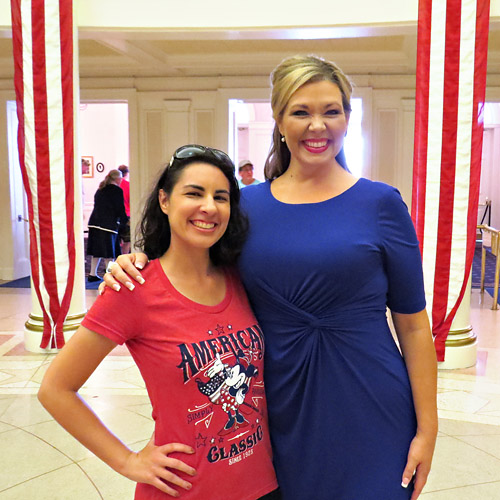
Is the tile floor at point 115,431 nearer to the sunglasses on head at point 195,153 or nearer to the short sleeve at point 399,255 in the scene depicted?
the short sleeve at point 399,255

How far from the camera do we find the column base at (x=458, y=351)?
512 cm

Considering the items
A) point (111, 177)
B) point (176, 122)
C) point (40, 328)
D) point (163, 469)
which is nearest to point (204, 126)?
point (176, 122)

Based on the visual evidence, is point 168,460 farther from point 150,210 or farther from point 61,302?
point 61,302

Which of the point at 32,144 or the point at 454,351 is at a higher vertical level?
the point at 32,144

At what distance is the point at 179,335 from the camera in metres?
1.42

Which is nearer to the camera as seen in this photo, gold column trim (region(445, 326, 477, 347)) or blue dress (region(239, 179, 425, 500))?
blue dress (region(239, 179, 425, 500))

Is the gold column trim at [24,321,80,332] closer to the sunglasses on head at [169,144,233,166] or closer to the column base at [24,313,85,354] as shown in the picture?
the column base at [24,313,85,354]

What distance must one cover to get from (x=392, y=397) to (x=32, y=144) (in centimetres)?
445

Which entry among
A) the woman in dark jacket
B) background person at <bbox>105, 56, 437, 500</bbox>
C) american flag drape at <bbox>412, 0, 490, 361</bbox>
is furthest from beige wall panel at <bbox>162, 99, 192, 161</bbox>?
background person at <bbox>105, 56, 437, 500</bbox>

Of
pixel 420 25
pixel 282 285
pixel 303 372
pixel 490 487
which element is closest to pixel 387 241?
pixel 282 285

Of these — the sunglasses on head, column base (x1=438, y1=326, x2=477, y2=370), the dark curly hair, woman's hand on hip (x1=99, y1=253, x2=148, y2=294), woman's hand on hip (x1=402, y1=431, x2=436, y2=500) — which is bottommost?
column base (x1=438, y1=326, x2=477, y2=370)

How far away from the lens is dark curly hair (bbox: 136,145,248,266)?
1531mm

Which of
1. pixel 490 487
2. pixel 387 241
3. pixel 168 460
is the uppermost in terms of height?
pixel 387 241

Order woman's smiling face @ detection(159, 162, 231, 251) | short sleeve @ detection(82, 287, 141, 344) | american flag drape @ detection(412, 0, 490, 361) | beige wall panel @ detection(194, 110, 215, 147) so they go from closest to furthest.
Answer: short sleeve @ detection(82, 287, 141, 344) < woman's smiling face @ detection(159, 162, 231, 251) < american flag drape @ detection(412, 0, 490, 361) < beige wall panel @ detection(194, 110, 215, 147)
